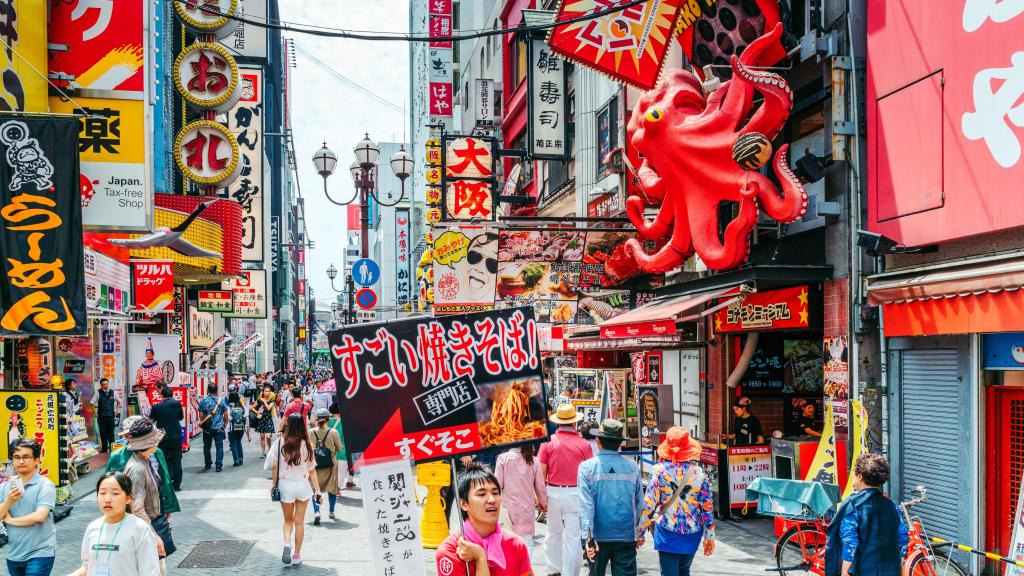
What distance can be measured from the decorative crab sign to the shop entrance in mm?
3532

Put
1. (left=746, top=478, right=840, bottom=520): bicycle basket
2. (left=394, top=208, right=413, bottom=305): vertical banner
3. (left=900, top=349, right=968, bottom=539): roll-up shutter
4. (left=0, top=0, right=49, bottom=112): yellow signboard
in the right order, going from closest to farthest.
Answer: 1. (left=746, top=478, right=840, bottom=520): bicycle basket
2. (left=900, top=349, right=968, bottom=539): roll-up shutter
3. (left=0, top=0, right=49, bottom=112): yellow signboard
4. (left=394, top=208, right=413, bottom=305): vertical banner

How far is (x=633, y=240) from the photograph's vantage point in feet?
51.7

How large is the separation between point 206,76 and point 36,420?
13310mm

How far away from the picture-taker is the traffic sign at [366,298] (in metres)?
21.5

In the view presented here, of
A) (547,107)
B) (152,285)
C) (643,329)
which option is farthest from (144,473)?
(547,107)

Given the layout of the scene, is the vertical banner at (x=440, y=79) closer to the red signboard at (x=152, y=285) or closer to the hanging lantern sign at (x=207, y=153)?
the hanging lantern sign at (x=207, y=153)

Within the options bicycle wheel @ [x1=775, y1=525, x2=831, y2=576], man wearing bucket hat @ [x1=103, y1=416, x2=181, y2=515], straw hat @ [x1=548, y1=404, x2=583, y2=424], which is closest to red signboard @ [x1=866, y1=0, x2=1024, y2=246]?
bicycle wheel @ [x1=775, y1=525, x2=831, y2=576]

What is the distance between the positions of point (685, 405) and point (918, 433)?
21.7 feet

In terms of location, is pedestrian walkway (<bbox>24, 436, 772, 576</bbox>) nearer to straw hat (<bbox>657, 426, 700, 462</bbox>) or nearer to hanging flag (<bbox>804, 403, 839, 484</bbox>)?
hanging flag (<bbox>804, 403, 839, 484</bbox>)

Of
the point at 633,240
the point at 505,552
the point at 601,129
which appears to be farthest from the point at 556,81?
the point at 505,552

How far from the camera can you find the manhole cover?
10.4 m

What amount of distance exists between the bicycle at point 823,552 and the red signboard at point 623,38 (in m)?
7.44

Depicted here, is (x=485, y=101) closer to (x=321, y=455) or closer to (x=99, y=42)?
(x=99, y=42)

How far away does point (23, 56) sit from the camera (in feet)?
41.3
